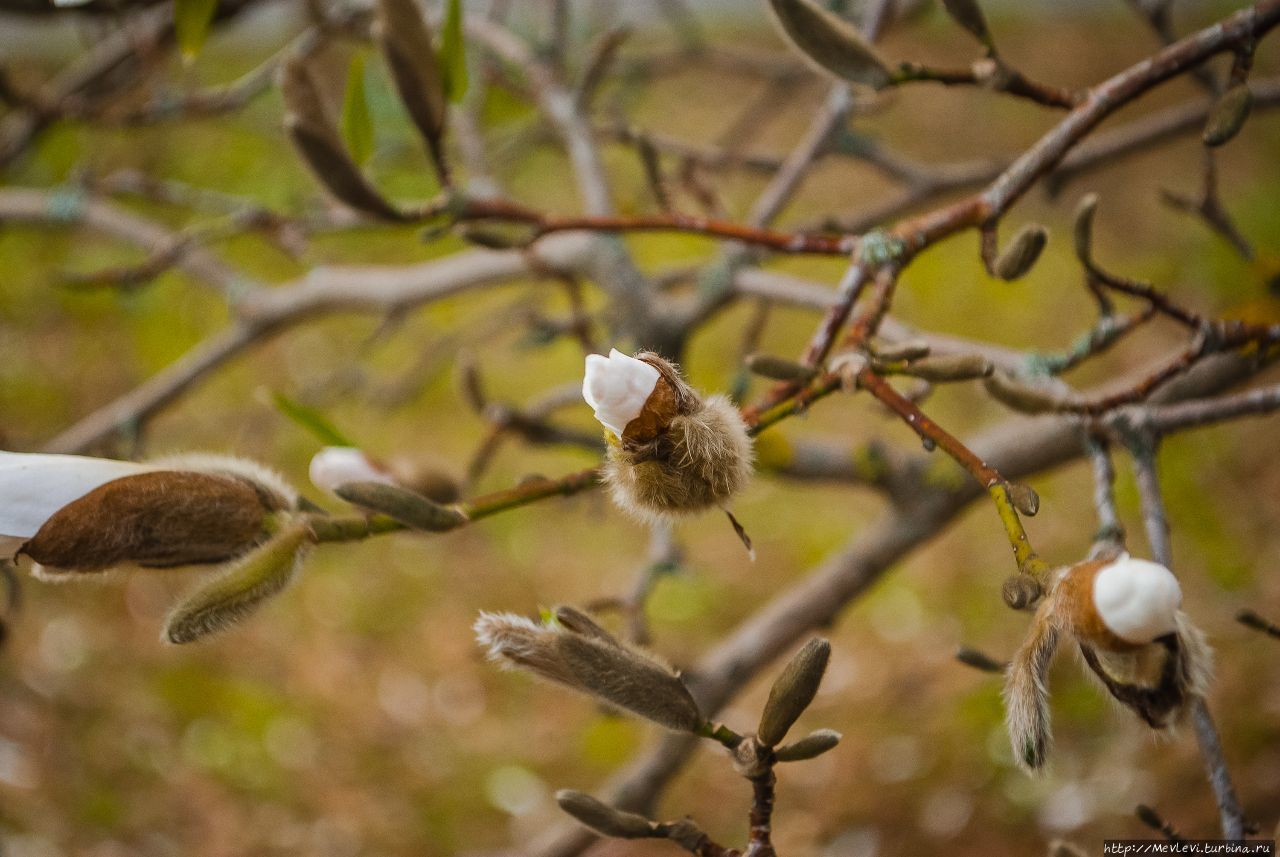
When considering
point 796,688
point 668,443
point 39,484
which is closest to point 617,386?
point 668,443

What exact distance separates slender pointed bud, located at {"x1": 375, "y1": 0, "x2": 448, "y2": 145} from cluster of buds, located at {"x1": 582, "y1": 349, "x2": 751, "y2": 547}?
0.88ft

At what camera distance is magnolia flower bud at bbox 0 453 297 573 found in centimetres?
35

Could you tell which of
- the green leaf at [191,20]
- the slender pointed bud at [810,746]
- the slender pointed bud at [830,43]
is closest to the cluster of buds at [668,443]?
the slender pointed bud at [810,746]

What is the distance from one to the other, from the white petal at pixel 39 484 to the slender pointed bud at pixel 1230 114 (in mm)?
537

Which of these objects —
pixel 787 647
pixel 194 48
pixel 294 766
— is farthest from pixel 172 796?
pixel 194 48

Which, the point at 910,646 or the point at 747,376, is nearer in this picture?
the point at 747,376

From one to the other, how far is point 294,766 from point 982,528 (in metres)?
1.11

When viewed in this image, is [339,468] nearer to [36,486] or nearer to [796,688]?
[36,486]

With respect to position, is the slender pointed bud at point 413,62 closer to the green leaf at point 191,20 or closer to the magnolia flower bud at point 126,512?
the green leaf at point 191,20

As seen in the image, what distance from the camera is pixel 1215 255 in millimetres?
1482

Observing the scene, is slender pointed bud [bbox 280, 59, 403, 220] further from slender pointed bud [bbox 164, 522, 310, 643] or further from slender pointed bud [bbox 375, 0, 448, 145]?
slender pointed bud [bbox 164, 522, 310, 643]

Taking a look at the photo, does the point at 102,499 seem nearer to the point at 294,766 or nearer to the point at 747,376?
the point at 747,376

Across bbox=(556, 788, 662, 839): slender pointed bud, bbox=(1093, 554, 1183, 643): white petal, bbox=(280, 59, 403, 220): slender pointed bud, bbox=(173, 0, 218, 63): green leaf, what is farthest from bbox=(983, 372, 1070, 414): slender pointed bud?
bbox=(173, 0, 218, 63): green leaf

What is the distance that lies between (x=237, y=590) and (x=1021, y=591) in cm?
30
